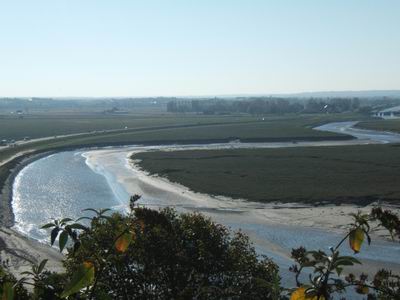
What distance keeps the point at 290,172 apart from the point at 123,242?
4672 cm

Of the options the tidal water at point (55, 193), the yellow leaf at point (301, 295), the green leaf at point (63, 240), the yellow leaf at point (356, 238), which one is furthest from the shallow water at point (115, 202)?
the yellow leaf at point (301, 295)

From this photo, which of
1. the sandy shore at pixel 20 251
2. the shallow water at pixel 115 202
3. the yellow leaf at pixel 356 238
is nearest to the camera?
the yellow leaf at pixel 356 238

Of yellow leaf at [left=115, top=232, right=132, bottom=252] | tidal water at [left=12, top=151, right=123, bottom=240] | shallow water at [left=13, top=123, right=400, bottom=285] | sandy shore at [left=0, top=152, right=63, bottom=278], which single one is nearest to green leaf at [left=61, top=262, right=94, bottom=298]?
yellow leaf at [left=115, top=232, right=132, bottom=252]

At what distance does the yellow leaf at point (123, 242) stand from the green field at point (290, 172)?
114 ft

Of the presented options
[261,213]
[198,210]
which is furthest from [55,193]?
[261,213]

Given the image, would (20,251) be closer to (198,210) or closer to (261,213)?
(198,210)

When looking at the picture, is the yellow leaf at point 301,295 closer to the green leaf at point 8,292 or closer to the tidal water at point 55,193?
the green leaf at point 8,292

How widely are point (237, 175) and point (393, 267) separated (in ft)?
86.0

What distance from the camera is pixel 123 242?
3.31 meters

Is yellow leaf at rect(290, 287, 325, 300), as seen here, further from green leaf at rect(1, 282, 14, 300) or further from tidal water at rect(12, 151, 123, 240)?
tidal water at rect(12, 151, 123, 240)

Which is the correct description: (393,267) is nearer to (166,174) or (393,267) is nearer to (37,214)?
(37,214)

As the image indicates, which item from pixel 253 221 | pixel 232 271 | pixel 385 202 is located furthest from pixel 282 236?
pixel 232 271

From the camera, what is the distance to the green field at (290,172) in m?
39.4

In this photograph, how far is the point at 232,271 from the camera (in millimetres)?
10820
